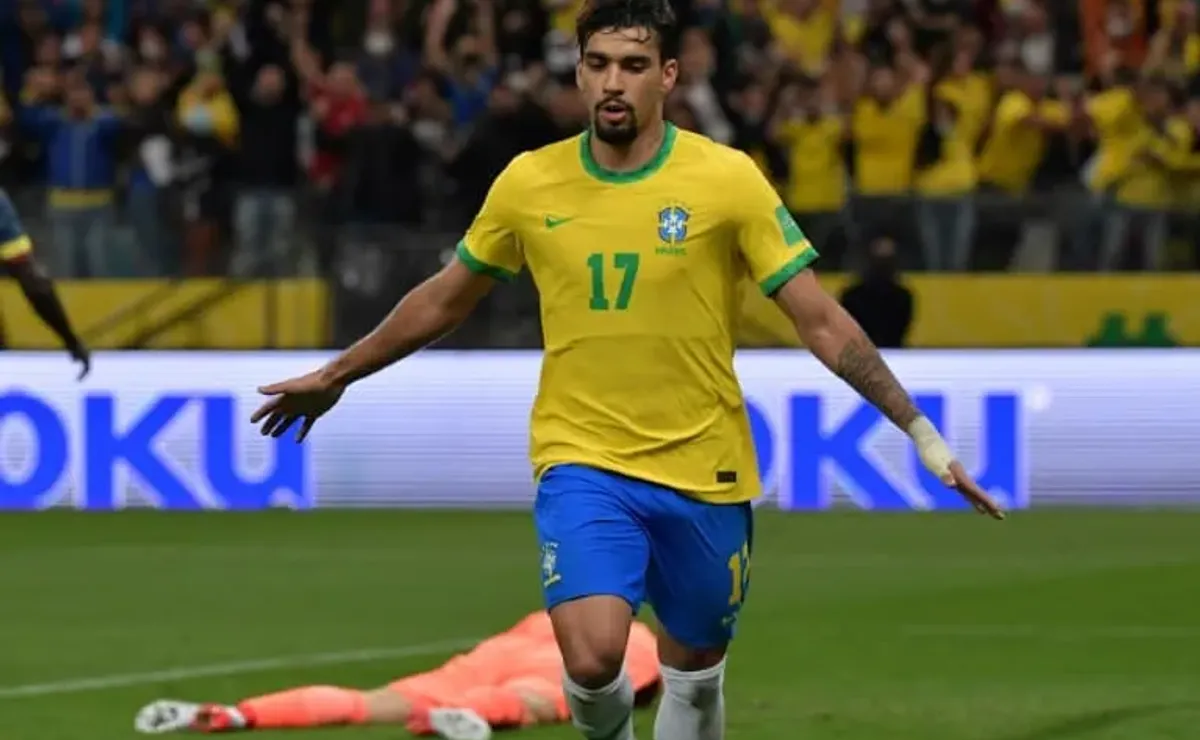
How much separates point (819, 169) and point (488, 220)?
13.3m

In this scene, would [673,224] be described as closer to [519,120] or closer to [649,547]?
[649,547]

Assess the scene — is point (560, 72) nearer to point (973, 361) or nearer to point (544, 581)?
point (973, 361)

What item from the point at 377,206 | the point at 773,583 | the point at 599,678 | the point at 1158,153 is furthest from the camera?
the point at 377,206

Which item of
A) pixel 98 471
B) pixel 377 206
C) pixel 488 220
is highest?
pixel 488 220

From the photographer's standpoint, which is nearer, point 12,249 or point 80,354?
point 12,249

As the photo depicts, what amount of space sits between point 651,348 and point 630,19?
88cm

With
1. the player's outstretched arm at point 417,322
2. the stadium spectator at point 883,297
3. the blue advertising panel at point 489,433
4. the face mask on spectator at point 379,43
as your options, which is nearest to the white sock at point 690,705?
the player's outstretched arm at point 417,322

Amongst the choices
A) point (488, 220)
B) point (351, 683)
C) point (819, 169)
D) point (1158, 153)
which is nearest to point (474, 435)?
point (819, 169)

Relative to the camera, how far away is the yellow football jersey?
7336mm

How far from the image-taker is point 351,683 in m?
10.7

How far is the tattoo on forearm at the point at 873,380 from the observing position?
7130 millimetres

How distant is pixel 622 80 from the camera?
23.9 feet

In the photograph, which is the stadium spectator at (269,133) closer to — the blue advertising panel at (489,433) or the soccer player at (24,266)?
the blue advertising panel at (489,433)

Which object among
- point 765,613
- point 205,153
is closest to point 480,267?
point 765,613
